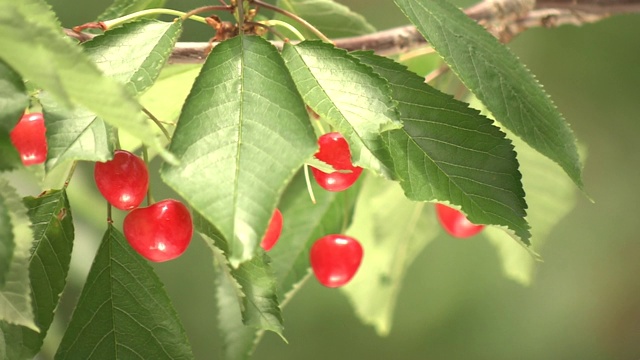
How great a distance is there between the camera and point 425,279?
4.42ft

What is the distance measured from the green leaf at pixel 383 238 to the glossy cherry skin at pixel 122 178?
1.06 feet

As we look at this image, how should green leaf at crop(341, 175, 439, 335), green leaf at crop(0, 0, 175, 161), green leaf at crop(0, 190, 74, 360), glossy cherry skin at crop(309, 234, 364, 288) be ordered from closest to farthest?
green leaf at crop(0, 0, 175, 161), green leaf at crop(0, 190, 74, 360), glossy cherry skin at crop(309, 234, 364, 288), green leaf at crop(341, 175, 439, 335)

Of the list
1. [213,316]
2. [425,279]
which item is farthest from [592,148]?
[213,316]

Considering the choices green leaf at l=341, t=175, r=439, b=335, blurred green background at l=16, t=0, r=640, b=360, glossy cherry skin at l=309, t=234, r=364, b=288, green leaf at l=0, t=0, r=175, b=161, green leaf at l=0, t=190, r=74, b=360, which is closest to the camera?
green leaf at l=0, t=0, r=175, b=161

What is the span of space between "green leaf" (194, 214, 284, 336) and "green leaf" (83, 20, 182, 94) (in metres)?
0.07

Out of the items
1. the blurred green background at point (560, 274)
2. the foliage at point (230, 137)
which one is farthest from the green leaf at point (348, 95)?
the blurred green background at point (560, 274)

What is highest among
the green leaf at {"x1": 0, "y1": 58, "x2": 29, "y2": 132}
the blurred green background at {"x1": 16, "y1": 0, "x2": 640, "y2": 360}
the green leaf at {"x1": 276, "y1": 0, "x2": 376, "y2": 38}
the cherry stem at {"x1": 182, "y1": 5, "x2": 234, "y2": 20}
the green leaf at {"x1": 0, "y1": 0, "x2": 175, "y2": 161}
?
the green leaf at {"x1": 0, "y1": 0, "x2": 175, "y2": 161}

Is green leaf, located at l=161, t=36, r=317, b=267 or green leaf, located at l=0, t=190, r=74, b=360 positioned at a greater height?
green leaf, located at l=161, t=36, r=317, b=267

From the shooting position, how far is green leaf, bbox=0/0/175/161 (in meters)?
0.23

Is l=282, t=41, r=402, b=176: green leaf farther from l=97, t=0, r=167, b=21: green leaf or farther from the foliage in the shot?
l=97, t=0, r=167, b=21: green leaf

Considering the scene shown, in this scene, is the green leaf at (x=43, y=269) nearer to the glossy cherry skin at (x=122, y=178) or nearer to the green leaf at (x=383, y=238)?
the glossy cherry skin at (x=122, y=178)

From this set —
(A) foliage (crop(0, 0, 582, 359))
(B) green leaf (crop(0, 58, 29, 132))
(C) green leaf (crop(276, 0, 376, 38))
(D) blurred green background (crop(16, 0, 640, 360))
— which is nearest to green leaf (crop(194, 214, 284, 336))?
(A) foliage (crop(0, 0, 582, 359))

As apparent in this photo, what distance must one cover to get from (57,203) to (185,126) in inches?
3.6

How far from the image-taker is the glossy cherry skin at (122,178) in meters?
0.35
